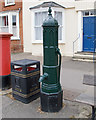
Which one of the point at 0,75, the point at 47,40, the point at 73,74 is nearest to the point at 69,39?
the point at 73,74

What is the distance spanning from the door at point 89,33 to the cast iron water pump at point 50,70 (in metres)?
7.97

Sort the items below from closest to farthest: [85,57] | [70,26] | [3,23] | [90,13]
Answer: [85,57]
[90,13]
[70,26]
[3,23]

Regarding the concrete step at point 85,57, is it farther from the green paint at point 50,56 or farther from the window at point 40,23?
the green paint at point 50,56

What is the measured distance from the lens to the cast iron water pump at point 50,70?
3709 millimetres

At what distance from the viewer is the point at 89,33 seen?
11.4m

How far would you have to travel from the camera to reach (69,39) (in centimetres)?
1216

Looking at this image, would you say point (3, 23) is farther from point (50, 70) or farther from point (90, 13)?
point (50, 70)

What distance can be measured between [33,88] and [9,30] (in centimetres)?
1219

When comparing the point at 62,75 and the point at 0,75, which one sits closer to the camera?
the point at 0,75

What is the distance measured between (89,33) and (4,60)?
25.2ft

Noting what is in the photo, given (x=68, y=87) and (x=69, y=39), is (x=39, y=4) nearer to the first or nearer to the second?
(x=69, y=39)

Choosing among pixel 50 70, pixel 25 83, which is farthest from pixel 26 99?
pixel 50 70

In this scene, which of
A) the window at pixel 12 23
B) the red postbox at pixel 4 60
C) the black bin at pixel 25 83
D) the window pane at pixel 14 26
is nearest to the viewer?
the black bin at pixel 25 83

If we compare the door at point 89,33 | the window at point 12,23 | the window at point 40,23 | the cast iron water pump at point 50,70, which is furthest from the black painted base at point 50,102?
the window at point 12,23
